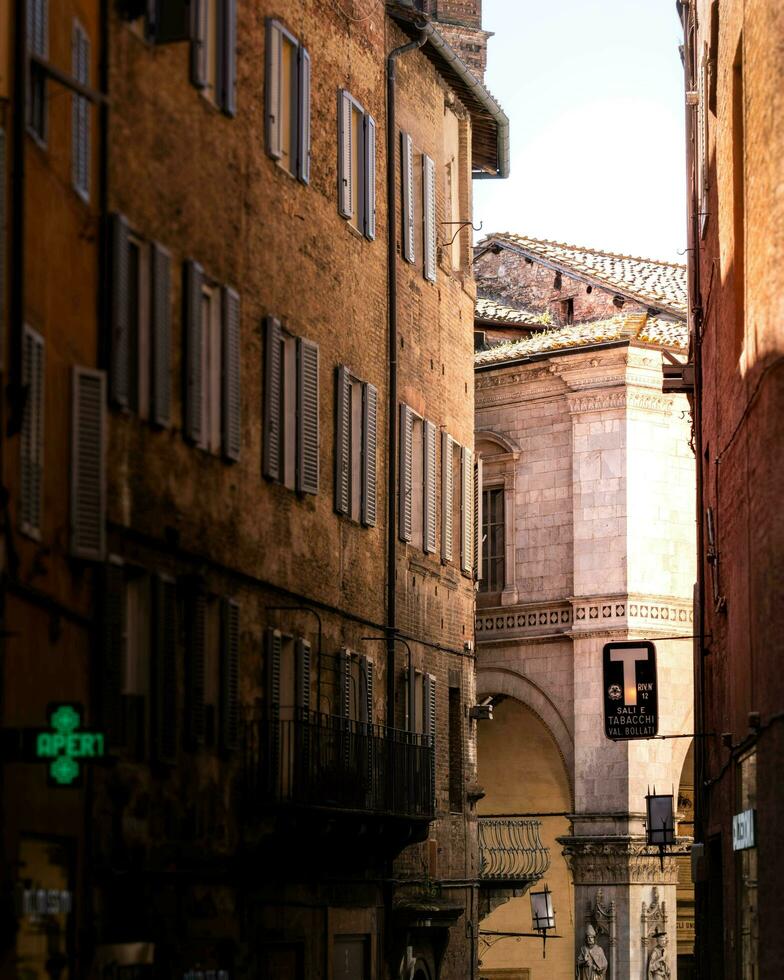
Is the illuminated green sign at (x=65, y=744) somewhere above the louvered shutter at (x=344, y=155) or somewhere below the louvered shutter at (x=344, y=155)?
below

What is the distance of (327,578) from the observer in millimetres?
26891

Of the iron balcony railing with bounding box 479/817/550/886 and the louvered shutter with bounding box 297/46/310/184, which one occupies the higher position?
the louvered shutter with bounding box 297/46/310/184

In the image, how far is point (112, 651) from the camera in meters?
18.9

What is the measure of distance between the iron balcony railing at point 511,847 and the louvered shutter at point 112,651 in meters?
21.2

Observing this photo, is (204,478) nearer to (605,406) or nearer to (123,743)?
(123,743)

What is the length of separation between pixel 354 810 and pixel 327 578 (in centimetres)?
330

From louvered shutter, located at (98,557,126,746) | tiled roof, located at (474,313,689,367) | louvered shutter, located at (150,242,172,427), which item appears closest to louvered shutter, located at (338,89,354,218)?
louvered shutter, located at (150,242,172,427)

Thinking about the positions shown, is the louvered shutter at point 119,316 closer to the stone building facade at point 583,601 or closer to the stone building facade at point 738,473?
the stone building facade at point 738,473

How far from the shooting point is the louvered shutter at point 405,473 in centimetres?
3048

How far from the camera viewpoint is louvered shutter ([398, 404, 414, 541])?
3048 centimetres

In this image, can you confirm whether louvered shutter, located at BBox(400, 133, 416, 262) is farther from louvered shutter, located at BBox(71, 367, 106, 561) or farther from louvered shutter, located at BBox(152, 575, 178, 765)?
louvered shutter, located at BBox(71, 367, 106, 561)

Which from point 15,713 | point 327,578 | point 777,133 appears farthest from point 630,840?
point 15,713

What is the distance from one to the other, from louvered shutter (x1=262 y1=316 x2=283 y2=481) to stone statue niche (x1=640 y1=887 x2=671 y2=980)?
20.9 metres

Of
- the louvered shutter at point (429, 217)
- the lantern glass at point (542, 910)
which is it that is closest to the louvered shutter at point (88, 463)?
the louvered shutter at point (429, 217)
